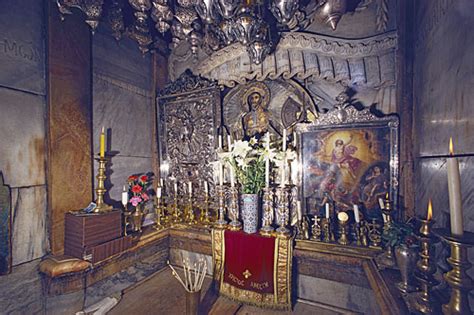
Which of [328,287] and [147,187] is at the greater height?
[147,187]

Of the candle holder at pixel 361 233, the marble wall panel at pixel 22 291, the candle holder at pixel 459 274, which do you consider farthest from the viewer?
the candle holder at pixel 361 233

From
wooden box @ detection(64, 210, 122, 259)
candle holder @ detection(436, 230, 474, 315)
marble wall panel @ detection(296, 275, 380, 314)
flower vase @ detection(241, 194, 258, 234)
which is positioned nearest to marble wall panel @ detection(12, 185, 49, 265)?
wooden box @ detection(64, 210, 122, 259)

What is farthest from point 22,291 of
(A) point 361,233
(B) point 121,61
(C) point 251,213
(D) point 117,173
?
(A) point 361,233

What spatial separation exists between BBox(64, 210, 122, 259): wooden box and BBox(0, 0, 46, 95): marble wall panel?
1.34 m

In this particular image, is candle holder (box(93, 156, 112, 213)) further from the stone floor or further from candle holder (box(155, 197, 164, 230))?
the stone floor

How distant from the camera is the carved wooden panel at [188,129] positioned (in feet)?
10.4

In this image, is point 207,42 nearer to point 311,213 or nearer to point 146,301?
point 311,213

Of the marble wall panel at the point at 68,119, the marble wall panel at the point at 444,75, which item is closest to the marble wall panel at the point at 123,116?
the marble wall panel at the point at 68,119

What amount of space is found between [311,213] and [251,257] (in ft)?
3.01

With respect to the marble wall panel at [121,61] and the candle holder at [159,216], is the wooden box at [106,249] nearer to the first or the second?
the candle holder at [159,216]

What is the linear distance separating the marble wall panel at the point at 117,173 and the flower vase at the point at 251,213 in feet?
5.89

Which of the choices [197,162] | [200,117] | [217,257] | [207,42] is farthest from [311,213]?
[207,42]

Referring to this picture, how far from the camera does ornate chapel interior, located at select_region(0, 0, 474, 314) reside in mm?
1851

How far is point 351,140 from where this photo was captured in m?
2.43
